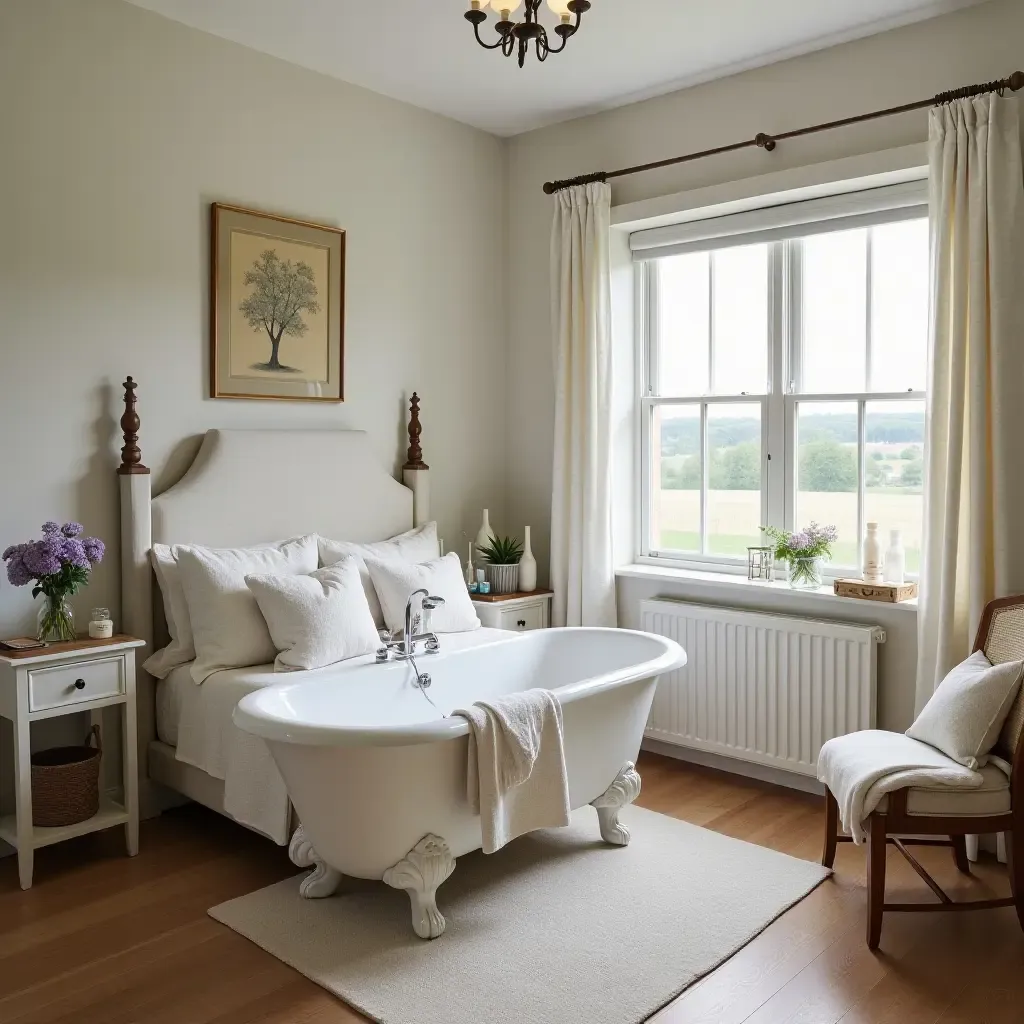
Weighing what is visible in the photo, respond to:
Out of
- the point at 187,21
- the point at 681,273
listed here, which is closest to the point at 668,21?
the point at 681,273

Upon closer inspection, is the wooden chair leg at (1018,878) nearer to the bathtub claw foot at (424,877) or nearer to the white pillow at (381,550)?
the bathtub claw foot at (424,877)

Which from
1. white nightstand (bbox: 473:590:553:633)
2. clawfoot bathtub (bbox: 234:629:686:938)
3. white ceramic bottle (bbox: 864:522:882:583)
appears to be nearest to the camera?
clawfoot bathtub (bbox: 234:629:686:938)

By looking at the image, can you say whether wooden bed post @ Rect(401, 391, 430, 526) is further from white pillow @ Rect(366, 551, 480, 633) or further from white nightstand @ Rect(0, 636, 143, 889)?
white nightstand @ Rect(0, 636, 143, 889)

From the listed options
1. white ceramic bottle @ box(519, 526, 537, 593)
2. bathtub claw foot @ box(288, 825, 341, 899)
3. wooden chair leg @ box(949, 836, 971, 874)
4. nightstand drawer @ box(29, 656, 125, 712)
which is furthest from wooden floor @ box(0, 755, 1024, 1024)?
white ceramic bottle @ box(519, 526, 537, 593)

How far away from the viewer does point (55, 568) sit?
2.97 m

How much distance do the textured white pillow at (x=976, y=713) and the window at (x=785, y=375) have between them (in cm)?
92

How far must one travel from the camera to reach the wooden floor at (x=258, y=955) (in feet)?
7.57

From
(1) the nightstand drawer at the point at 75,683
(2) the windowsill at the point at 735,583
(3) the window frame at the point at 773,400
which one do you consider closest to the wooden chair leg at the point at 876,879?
(2) the windowsill at the point at 735,583

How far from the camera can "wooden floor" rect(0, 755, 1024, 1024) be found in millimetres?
2307

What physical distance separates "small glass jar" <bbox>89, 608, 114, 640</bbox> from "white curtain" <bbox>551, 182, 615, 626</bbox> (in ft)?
6.47

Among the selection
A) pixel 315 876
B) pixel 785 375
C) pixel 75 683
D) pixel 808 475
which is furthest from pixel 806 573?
pixel 75 683

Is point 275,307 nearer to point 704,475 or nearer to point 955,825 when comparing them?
point 704,475

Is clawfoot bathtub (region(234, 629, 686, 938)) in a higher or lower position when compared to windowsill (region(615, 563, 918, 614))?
lower

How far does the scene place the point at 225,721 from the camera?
10.1 feet
